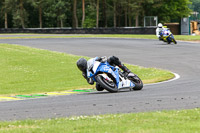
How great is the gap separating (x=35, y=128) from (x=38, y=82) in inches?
445

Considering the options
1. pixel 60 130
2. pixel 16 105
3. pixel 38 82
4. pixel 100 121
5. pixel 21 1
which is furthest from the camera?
pixel 21 1

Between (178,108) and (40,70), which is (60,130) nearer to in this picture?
(178,108)

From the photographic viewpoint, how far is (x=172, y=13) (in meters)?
94.9

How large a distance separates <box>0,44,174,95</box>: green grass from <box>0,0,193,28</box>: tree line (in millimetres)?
60104

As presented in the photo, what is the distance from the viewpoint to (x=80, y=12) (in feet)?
328

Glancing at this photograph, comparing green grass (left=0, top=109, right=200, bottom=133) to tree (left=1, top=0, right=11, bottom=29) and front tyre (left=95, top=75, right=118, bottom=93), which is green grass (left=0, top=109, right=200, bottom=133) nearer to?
front tyre (left=95, top=75, right=118, bottom=93)

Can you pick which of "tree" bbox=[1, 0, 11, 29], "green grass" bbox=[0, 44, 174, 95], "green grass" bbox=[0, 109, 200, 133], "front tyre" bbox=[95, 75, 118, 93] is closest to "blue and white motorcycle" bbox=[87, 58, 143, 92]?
"front tyre" bbox=[95, 75, 118, 93]

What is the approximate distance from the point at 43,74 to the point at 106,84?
870 centimetres

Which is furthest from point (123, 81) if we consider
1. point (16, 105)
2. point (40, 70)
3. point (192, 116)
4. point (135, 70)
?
point (40, 70)

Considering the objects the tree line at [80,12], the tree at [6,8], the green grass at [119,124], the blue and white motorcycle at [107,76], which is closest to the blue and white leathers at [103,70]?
the blue and white motorcycle at [107,76]

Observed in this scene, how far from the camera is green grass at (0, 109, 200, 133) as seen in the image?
695cm

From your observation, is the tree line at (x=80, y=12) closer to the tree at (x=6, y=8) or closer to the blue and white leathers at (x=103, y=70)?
the tree at (x=6, y=8)

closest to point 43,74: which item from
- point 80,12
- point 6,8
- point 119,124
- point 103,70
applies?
point 103,70

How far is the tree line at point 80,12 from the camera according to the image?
295 feet
